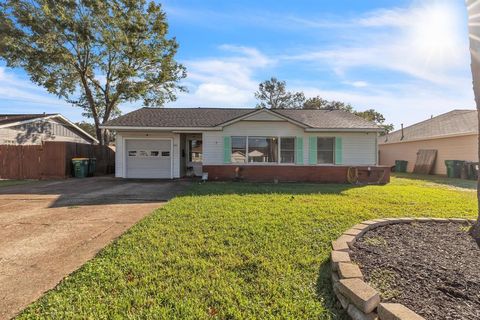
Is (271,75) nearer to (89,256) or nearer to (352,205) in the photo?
(352,205)

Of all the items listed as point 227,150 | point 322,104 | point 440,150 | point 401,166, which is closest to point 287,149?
point 227,150

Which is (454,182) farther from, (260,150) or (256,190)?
(256,190)

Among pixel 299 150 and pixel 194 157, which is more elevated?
pixel 299 150

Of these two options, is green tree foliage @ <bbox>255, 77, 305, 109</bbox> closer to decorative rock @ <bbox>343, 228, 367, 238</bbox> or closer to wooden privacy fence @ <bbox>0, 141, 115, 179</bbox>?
wooden privacy fence @ <bbox>0, 141, 115, 179</bbox>

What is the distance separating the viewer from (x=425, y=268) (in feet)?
9.85

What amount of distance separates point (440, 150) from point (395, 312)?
2057 centimetres

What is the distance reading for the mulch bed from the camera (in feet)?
7.74

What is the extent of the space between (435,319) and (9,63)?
982 inches

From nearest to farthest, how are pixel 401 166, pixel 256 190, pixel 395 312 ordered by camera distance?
pixel 395 312, pixel 256 190, pixel 401 166

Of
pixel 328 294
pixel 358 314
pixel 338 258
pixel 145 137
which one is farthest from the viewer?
pixel 145 137

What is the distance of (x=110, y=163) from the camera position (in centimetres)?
1927

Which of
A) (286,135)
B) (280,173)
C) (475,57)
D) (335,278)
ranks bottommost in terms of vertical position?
(335,278)

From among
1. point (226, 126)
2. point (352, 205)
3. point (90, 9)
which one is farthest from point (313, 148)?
point (90, 9)

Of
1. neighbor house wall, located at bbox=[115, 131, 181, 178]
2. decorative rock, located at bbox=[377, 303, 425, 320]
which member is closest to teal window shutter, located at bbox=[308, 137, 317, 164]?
neighbor house wall, located at bbox=[115, 131, 181, 178]
